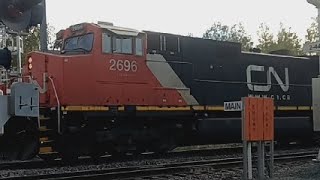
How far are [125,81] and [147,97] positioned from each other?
3.04 feet

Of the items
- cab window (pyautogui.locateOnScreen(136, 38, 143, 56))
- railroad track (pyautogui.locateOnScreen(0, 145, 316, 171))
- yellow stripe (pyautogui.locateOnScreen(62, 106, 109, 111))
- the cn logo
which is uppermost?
cab window (pyautogui.locateOnScreen(136, 38, 143, 56))

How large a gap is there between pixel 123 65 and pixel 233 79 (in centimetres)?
473

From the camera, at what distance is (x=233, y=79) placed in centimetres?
1719

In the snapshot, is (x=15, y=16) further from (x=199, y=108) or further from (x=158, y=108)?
(x=199, y=108)

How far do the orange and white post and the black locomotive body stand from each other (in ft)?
18.8

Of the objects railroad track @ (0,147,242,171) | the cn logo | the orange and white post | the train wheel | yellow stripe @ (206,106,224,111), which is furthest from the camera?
the cn logo

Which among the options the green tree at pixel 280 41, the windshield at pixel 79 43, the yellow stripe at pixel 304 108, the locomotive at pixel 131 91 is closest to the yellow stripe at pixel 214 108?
the locomotive at pixel 131 91

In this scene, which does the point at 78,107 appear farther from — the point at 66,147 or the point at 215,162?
the point at 215,162

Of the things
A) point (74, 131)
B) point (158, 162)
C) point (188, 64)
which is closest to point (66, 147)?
point (74, 131)

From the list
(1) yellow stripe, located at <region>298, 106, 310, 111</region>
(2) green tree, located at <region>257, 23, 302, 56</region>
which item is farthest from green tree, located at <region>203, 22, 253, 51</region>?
(1) yellow stripe, located at <region>298, 106, 310, 111</region>

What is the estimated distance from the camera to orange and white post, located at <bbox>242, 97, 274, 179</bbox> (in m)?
9.34

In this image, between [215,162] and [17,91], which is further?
[215,162]

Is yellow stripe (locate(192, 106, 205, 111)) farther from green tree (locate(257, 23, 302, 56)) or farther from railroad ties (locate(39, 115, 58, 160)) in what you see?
green tree (locate(257, 23, 302, 56))

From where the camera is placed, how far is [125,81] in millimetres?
14039
